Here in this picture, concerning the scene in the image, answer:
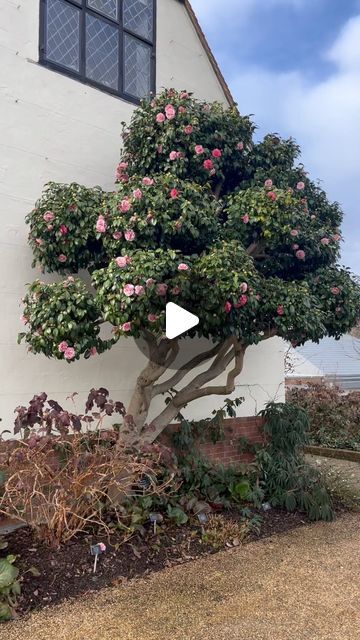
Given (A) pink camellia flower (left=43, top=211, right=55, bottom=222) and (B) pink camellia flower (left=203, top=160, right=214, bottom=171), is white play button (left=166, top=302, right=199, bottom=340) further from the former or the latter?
(B) pink camellia flower (left=203, top=160, right=214, bottom=171)

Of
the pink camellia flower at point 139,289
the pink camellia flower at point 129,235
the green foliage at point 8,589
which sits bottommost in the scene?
the green foliage at point 8,589

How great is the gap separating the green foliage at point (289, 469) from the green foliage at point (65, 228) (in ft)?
10.6

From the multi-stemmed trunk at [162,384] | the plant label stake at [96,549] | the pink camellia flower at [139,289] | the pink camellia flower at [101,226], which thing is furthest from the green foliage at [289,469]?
the pink camellia flower at [101,226]

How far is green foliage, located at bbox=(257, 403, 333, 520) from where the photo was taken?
20.9 ft

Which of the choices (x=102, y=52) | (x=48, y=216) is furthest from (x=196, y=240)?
(x=102, y=52)

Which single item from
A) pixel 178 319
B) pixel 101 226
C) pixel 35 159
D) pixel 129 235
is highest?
pixel 35 159

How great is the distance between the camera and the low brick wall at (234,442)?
24.0 feet

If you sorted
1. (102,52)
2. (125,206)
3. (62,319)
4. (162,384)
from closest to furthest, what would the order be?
(62,319) < (125,206) < (162,384) < (102,52)

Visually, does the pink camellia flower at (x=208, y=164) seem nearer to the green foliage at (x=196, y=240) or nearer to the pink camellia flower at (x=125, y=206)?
the green foliage at (x=196, y=240)

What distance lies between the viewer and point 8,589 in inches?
155

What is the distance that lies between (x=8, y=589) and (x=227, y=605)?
5.16ft

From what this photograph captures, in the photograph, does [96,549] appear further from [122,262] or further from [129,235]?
[129,235]

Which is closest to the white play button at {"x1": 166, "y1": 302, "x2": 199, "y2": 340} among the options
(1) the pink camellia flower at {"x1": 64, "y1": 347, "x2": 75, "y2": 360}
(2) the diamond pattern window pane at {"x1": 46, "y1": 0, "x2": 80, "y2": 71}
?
(1) the pink camellia flower at {"x1": 64, "y1": 347, "x2": 75, "y2": 360}

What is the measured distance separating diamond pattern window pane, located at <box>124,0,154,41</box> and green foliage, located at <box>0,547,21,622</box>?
6.48 m
